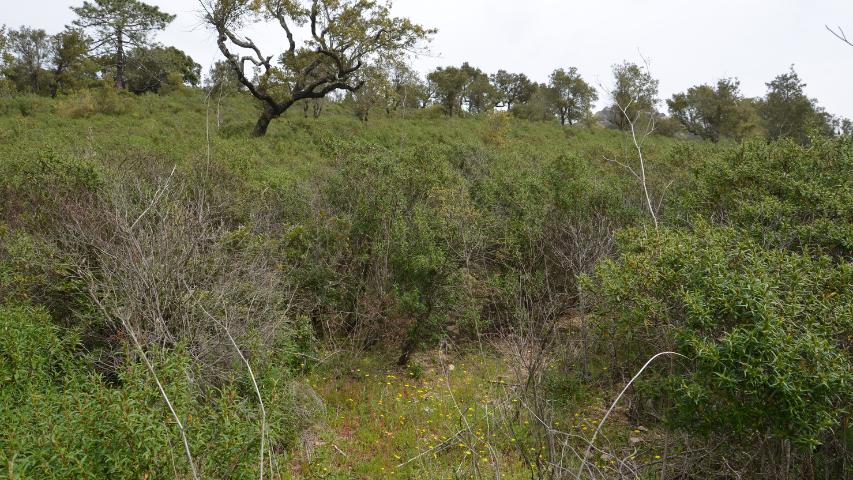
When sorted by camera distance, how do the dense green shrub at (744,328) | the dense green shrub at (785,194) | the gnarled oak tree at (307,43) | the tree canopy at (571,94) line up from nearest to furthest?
1. the dense green shrub at (744,328)
2. the dense green shrub at (785,194)
3. the gnarled oak tree at (307,43)
4. the tree canopy at (571,94)

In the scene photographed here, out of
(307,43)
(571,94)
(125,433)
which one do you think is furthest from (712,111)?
(125,433)

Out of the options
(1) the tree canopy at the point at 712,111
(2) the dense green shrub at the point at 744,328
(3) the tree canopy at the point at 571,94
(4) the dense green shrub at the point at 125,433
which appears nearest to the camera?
(4) the dense green shrub at the point at 125,433

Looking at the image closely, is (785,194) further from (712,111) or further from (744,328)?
(712,111)

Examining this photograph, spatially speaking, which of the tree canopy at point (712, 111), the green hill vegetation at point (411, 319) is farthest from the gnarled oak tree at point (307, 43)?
the tree canopy at point (712, 111)

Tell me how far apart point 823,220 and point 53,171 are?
975 centimetres

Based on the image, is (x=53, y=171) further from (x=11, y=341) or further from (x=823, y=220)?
(x=823, y=220)

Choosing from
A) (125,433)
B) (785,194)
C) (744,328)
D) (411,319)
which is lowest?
(411,319)

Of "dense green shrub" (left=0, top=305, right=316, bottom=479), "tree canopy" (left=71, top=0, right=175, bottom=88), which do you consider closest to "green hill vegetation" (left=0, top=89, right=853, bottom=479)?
"dense green shrub" (left=0, top=305, right=316, bottom=479)

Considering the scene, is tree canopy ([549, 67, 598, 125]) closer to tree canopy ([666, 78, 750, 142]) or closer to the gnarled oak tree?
tree canopy ([666, 78, 750, 142])

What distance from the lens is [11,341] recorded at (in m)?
4.67

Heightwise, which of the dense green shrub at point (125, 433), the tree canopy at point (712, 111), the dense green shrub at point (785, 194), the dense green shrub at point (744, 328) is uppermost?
the tree canopy at point (712, 111)

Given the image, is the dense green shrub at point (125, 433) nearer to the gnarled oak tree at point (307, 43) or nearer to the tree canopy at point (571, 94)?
the gnarled oak tree at point (307, 43)

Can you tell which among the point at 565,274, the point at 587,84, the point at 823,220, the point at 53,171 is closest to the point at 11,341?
→ the point at 53,171

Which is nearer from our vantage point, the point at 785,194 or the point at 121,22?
the point at 785,194
